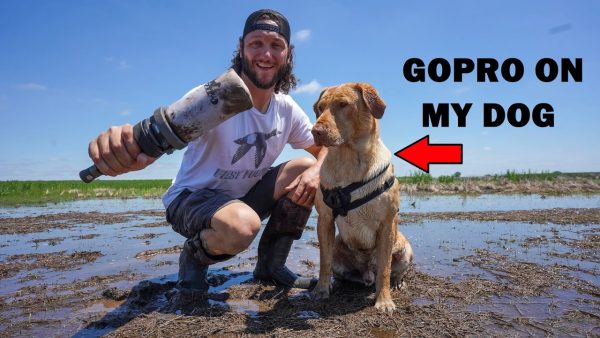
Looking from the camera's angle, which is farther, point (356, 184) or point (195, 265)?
point (195, 265)

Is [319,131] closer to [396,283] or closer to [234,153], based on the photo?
[234,153]

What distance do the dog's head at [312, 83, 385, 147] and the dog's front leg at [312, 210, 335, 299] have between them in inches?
31.8

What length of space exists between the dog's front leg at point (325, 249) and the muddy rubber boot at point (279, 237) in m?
0.67

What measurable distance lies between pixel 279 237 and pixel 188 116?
260 cm

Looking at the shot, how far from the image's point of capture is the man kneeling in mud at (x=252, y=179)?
154 inches

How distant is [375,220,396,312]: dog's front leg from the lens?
365 cm

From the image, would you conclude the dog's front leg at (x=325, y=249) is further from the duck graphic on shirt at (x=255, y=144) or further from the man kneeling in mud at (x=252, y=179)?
the duck graphic on shirt at (x=255, y=144)

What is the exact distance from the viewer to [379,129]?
12.9ft

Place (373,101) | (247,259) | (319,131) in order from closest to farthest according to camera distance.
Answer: (319,131) < (373,101) < (247,259)

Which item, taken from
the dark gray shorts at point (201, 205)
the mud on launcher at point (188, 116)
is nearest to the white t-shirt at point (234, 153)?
the dark gray shorts at point (201, 205)

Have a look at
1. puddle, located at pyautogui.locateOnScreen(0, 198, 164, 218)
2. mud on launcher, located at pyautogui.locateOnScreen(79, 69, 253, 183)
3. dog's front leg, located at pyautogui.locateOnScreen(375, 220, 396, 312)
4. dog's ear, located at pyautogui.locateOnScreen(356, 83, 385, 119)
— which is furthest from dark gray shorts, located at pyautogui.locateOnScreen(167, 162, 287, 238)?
puddle, located at pyautogui.locateOnScreen(0, 198, 164, 218)

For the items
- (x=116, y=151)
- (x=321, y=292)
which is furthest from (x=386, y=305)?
(x=116, y=151)

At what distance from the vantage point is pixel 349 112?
372cm

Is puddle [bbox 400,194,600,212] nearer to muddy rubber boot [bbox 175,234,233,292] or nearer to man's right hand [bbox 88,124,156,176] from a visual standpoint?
muddy rubber boot [bbox 175,234,233,292]
